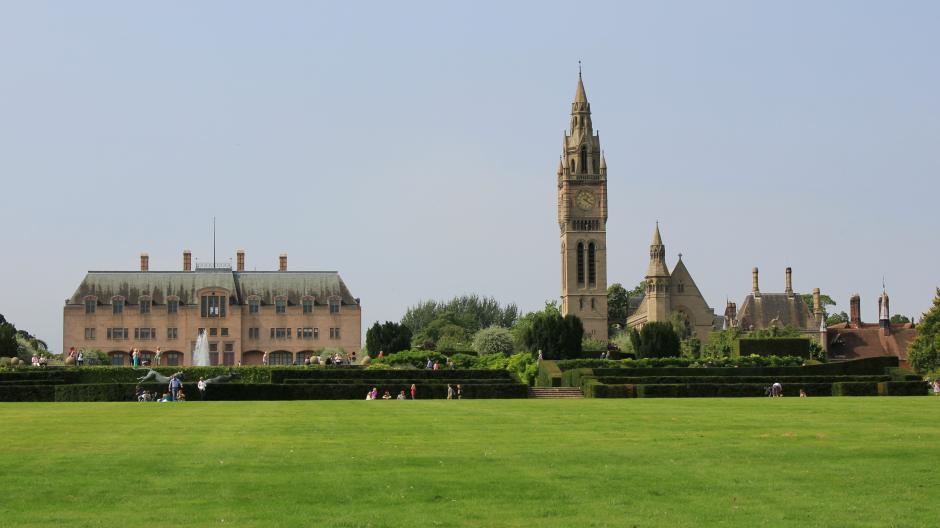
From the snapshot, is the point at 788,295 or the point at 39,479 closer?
the point at 39,479

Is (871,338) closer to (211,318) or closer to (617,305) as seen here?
(617,305)

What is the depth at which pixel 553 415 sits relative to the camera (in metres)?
34.5

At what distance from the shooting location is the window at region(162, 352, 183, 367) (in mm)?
110750

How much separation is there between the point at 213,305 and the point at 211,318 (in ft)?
3.65

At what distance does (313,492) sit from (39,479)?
4482 millimetres

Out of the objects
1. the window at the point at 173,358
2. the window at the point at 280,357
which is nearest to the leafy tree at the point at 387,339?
the window at the point at 280,357

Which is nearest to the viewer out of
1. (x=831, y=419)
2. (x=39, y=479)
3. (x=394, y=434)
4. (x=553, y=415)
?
(x=39, y=479)

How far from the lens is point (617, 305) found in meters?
158

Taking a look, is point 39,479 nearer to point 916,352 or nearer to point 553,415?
point 553,415

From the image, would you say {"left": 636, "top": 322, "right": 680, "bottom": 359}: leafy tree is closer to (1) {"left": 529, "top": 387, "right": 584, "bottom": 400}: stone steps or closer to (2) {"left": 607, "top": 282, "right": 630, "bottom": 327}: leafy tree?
(1) {"left": 529, "top": 387, "right": 584, "bottom": 400}: stone steps

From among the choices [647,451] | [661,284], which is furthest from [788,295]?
[647,451]

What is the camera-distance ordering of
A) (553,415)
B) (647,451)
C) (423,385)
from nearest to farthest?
(647,451) → (553,415) → (423,385)

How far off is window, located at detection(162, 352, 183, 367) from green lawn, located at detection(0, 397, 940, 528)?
78.8 m

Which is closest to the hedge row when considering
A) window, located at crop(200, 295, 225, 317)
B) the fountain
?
the fountain
